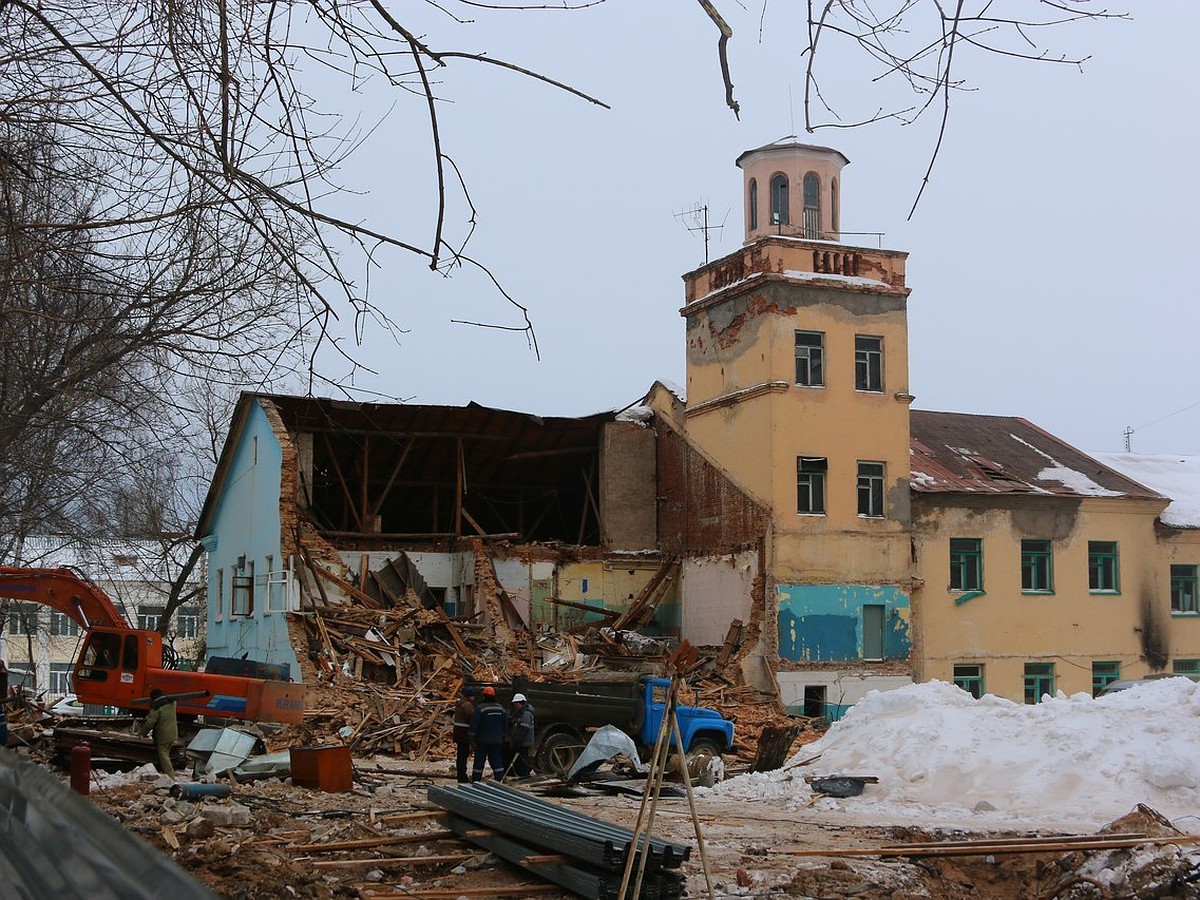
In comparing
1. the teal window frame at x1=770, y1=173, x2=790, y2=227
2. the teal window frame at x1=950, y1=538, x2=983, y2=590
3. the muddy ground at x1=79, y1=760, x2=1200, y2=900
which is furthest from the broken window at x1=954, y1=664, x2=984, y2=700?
the muddy ground at x1=79, y1=760, x2=1200, y2=900

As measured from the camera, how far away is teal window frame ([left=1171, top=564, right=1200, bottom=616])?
4003cm

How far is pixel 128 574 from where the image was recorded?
67.2 meters

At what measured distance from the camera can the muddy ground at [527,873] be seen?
39.8ft

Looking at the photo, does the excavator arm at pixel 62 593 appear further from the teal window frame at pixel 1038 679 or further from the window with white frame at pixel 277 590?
the teal window frame at pixel 1038 679

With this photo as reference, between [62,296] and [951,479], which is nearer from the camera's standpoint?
[62,296]

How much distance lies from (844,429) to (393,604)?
12.7 m

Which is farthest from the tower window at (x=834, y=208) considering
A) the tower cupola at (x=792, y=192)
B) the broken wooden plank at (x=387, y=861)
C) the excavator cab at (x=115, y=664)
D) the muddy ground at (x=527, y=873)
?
the broken wooden plank at (x=387, y=861)

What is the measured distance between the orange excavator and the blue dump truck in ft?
14.2

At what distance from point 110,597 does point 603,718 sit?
1517 inches

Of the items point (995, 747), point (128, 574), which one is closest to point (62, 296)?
point (995, 747)

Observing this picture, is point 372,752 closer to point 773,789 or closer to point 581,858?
point 773,789

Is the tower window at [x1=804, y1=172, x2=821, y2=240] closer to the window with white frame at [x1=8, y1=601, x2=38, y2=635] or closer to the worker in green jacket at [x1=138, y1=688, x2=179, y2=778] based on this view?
the worker in green jacket at [x1=138, y1=688, x2=179, y2=778]

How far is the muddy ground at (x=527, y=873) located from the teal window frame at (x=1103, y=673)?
74.7 ft

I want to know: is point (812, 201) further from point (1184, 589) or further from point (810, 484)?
point (1184, 589)
